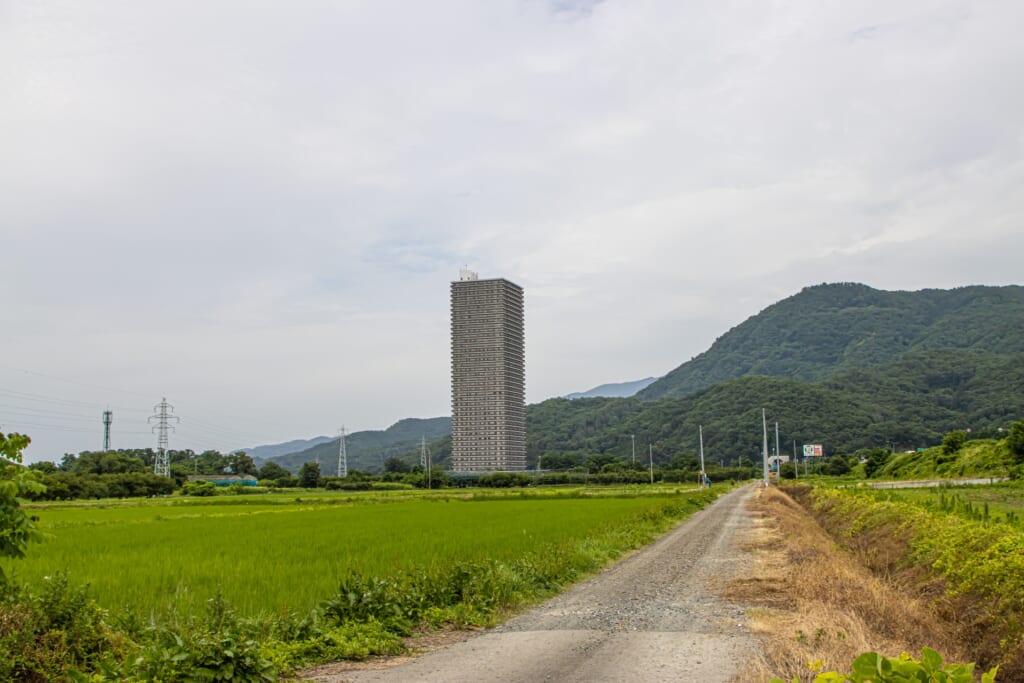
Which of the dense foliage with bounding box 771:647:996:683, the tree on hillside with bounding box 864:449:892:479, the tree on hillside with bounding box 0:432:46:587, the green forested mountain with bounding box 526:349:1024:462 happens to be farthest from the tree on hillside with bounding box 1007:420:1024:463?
the green forested mountain with bounding box 526:349:1024:462

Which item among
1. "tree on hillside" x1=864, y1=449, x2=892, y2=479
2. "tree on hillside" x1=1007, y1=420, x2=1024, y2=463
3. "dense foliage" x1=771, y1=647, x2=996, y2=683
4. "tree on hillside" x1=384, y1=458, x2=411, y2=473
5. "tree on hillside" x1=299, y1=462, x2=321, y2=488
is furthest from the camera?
"tree on hillside" x1=384, y1=458, x2=411, y2=473

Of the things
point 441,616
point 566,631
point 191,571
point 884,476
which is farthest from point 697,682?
point 884,476

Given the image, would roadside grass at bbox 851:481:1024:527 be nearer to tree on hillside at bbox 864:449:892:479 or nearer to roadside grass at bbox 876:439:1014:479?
roadside grass at bbox 876:439:1014:479

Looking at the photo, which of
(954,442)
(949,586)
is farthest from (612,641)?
(954,442)

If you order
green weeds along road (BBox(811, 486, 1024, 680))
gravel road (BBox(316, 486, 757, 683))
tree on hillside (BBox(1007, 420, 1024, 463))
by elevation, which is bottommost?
gravel road (BBox(316, 486, 757, 683))

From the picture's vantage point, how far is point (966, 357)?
15175 cm

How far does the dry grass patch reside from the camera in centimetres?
744

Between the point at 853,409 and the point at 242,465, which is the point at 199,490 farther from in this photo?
the point at 853,409

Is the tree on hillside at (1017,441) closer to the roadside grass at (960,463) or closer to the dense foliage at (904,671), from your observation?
the roadside grass at (960,463)

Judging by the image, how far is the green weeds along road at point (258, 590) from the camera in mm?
7000

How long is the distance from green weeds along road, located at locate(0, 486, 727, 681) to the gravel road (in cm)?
83

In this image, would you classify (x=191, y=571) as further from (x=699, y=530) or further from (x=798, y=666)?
(x=699, y=530)

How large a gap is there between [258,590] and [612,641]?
541 centimetres

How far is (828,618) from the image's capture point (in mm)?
8836
